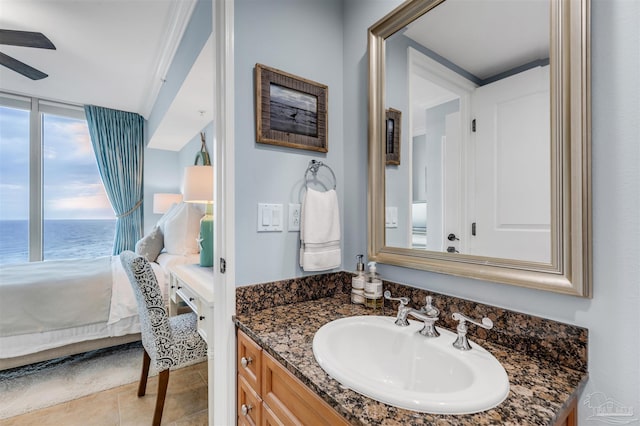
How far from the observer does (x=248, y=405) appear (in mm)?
1026

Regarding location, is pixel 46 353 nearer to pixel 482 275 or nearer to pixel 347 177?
pixel 347 177

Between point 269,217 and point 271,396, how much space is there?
628mm

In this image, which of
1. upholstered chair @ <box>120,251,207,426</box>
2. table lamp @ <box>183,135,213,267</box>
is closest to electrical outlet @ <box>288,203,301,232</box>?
upholstered chair @ <box>120,251,207,426</box>

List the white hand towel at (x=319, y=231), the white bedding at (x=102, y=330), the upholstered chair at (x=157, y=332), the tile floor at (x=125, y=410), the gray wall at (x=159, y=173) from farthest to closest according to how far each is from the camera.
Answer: the gray wall at (x=159, y=173) < the white bedding at (x=102, y=330) < the tile floor at (x=125, y=410) < the upholstered chair at (x=157, y=332) < the white hand towel at (x=319, y=231)

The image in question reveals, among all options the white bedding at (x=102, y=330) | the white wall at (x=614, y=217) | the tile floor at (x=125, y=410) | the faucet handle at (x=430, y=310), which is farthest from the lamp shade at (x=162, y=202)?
the white wall at (x=614, y=217)

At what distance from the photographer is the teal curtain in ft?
13.6

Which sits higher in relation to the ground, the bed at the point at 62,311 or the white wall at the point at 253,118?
the white wall at the point at 253,118

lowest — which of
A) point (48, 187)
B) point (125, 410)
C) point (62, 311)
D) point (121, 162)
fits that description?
point (125, 410)

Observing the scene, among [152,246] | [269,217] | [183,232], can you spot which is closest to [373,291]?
[269,217]

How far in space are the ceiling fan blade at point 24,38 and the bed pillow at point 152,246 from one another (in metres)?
1.82

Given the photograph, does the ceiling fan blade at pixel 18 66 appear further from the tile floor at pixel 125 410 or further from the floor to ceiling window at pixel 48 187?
the tile floor at pixel 125 410

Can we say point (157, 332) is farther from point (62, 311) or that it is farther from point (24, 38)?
point (24, 38)

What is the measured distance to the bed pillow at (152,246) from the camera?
119 inches

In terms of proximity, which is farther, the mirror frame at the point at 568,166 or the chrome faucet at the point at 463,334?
the chrome faucet at the point at 463,334
